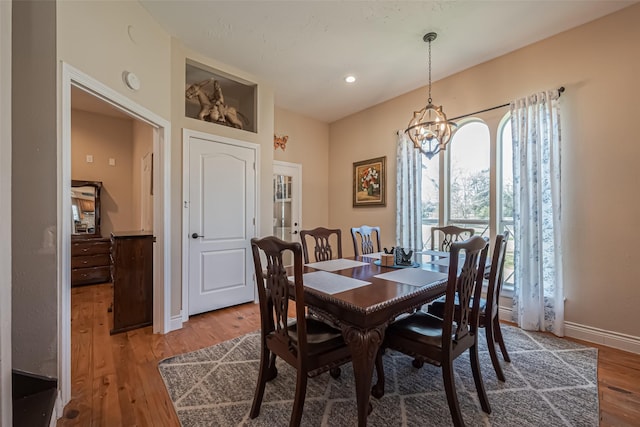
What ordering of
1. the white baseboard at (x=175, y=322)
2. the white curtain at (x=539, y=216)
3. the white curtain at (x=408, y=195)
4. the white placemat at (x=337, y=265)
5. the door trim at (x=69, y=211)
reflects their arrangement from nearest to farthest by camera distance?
the door trim at (x=69, y=211), the white placemat at (x=337, y=265), the white curtain at (x=539, y=216), the white baseboard at (x=175, y=322), the white curtain at (x=408, y=195)

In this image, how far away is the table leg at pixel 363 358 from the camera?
1.33 metres

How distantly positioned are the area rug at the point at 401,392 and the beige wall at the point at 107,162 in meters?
3.94

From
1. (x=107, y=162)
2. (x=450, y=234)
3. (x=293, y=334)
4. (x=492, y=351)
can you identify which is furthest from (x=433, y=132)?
(x=107, y=162)

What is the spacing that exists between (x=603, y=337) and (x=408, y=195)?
2.32 m

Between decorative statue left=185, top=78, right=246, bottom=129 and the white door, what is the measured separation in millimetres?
316

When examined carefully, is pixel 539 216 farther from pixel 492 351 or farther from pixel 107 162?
pixel 107 162

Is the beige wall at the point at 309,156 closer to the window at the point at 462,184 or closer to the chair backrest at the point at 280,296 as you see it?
the window at the point at 462,184

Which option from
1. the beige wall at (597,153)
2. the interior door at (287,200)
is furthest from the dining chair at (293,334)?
the interior door at (287,200)

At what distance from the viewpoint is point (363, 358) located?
1.33m

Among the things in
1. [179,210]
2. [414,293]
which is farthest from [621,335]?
[179,210]

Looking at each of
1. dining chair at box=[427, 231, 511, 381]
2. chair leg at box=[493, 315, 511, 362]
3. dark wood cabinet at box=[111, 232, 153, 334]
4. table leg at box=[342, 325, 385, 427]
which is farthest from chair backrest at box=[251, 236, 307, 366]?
dark wood cabinet at box=[111, 232, 153, 334]

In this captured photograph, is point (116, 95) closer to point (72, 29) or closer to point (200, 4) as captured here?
point (72, 29)

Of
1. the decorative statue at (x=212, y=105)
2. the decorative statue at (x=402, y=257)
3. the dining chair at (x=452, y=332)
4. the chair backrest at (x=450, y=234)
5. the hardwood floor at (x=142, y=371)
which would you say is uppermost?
the decorative statue at (x=212, y=105)

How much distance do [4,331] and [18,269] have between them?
968mm
